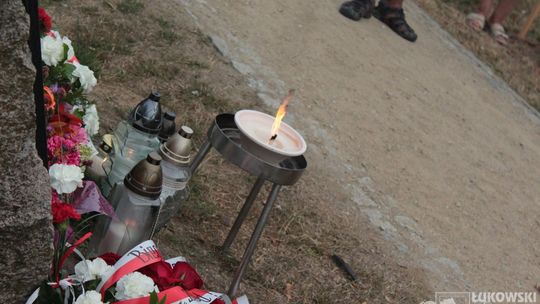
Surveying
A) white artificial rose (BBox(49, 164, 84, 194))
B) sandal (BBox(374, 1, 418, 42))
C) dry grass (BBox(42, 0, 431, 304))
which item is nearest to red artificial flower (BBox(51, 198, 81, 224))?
white artificial rose (BBox(49, 164, 84, 194))

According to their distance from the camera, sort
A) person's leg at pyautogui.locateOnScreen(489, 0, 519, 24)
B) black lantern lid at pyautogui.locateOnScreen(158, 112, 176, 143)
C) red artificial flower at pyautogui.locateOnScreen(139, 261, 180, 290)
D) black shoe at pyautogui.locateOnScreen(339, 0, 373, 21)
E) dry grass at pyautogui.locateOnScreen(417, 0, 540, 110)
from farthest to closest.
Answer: person's leg at pyautogui.locateOnScreen(489, 0, 519, 24)
dry grass at pyautogui.locateOnScreen(417, 0, 540, 110)
black shoe at pyautogui.locateOnScreen(339, 0, 373, 21)
black lantern lid at pyautogui.locateOnScreen(158, 112, 176, 143)
red artificial flower at pyautogui.locateOnScreen(139, 261, 180, 290)

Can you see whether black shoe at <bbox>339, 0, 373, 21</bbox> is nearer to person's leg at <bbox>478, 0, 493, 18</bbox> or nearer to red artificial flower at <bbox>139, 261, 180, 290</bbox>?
person's leg at <bbox>478, 0, 493, 18</bbox>

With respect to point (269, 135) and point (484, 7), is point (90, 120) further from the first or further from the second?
point (484, 7)

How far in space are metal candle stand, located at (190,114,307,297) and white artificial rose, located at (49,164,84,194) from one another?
57cm

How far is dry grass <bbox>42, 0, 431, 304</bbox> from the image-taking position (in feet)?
10.9

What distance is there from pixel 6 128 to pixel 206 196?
1862 mm

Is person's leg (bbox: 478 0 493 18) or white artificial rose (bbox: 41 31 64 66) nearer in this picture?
white artificial rose (bbox: 41 31 64 66)

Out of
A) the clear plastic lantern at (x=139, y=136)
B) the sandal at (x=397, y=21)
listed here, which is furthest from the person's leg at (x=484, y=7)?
the clear plastic lantern at (x=139, y=136)

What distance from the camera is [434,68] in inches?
268

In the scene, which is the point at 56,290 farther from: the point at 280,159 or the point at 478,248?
the point at 478,248

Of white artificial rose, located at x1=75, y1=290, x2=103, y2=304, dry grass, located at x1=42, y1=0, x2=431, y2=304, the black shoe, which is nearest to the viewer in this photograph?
white artificial rose, located at x1=75, y1=290, x2=103, y2=304

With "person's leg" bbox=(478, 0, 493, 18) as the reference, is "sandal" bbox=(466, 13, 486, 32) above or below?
below

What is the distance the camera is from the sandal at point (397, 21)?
699 cm

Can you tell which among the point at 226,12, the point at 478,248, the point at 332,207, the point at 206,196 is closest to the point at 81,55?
the point at 206,196
